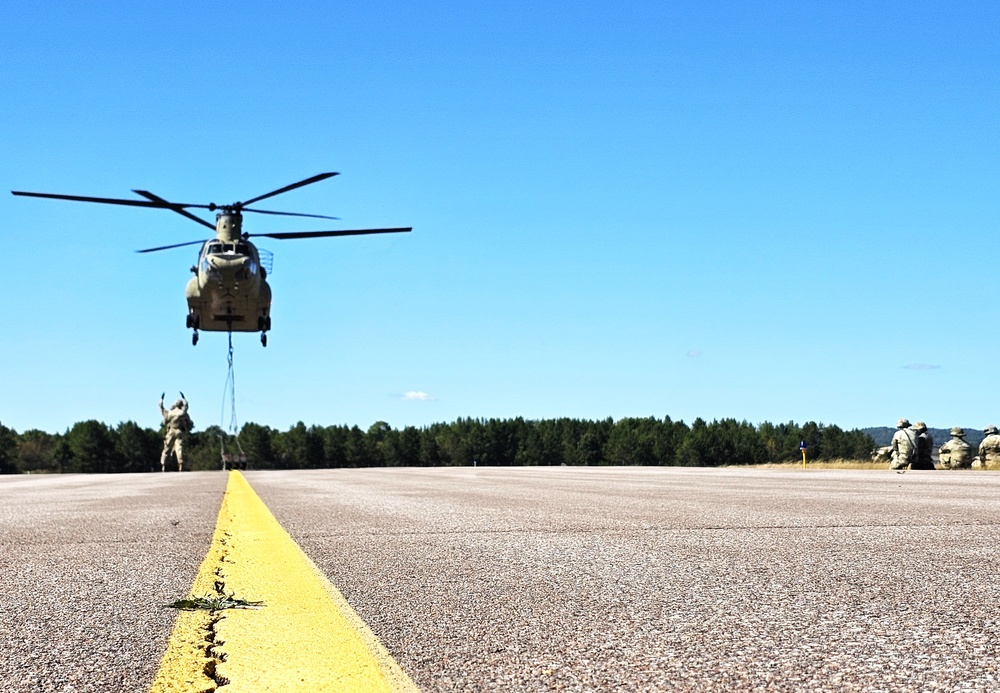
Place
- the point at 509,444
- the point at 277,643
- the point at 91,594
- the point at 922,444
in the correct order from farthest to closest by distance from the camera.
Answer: the point at 509,444
the point at 922,444
the point at 91,594
the point at 277,643

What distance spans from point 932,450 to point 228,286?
21.0 meters

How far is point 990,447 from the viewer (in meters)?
29.9

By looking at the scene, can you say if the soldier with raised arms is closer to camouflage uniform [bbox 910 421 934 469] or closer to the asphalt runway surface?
camouflage uniform [bbox 910 421 934 469]

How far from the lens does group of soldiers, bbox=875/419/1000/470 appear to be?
957 inches

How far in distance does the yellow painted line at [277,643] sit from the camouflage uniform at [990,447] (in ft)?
98.0

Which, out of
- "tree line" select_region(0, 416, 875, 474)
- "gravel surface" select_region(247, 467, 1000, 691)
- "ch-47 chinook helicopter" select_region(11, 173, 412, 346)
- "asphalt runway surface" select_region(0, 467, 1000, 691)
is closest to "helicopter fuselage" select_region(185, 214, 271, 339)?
"ch-47 chinook helicopter" select_region(11, 173, 412, 346)

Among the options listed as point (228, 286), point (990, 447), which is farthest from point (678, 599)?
point (990, 447)

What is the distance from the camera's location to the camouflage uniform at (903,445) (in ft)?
79.6

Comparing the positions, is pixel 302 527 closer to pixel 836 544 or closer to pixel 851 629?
pixel 836 544

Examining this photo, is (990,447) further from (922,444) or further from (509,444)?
(509,444)

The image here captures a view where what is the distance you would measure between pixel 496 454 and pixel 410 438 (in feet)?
53.7

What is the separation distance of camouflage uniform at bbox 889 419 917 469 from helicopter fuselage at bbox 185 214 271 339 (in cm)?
1966

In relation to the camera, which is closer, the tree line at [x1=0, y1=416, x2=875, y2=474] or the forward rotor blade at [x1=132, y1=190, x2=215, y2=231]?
the forward rotor blade at [x1=132, y1=190, x2=215, y2=231]

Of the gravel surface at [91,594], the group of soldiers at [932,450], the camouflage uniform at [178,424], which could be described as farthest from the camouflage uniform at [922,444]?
the camouflage uniform at [178,424]
